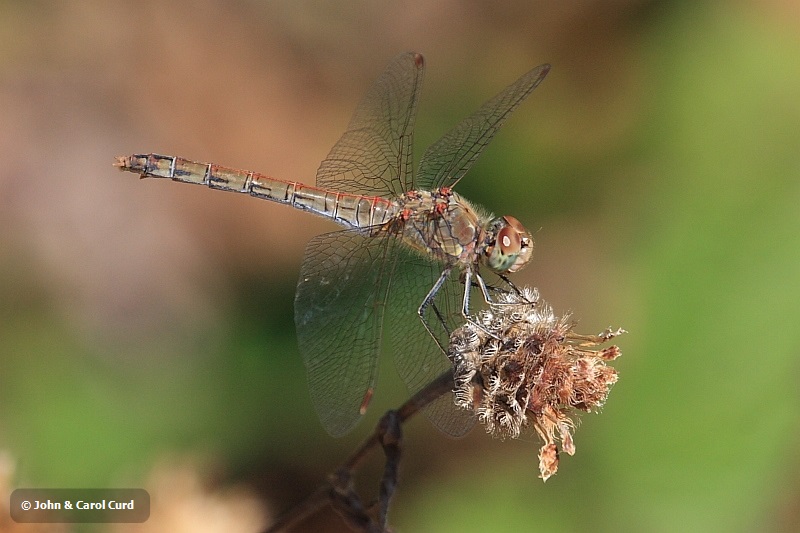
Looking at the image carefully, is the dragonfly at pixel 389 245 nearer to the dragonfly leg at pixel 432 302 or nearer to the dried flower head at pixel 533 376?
the dragonfly leg at pixel 432 302

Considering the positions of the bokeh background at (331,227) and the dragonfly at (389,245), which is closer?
the dragonfly at (389,245)

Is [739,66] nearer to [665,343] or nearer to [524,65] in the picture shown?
[524,65]

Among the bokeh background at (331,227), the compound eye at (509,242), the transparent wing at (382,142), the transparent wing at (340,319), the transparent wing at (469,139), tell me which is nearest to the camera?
the transparent wing at (340,319)

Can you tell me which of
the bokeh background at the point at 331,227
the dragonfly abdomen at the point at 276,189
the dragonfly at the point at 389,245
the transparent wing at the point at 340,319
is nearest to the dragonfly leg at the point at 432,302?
Result: the dragonfly at the point at 389,245

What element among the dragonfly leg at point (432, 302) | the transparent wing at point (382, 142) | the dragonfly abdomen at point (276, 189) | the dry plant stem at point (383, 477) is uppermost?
the transparent wing at point (382, 142)

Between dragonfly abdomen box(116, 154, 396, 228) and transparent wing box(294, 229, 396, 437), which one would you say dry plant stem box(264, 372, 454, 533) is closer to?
transparent wing box(294, 229, 396, 437)

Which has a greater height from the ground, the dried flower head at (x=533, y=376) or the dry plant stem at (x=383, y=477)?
the dried flower head at (x=533, y=376)

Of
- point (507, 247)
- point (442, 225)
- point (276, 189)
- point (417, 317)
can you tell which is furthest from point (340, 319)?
point (276, 189)

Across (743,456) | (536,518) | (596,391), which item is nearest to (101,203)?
(536,518)
